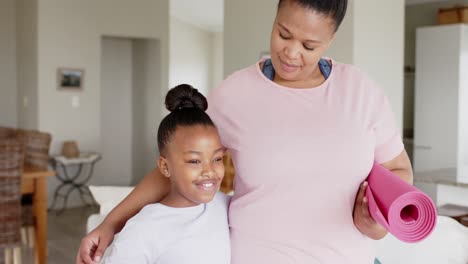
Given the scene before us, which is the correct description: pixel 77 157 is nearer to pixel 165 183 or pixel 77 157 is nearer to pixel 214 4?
pixel 214 4

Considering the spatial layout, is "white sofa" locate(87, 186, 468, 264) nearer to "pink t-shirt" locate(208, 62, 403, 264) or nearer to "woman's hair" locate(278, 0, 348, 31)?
"pink t-shirt" locate(208, 62, 403, 264)

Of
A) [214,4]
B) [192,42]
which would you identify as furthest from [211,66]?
[214,4]

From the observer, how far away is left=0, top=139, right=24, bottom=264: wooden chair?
3957 millimetres

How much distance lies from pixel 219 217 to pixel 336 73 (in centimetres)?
39

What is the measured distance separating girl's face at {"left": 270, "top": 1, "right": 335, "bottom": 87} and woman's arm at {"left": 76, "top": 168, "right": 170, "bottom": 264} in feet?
1.19

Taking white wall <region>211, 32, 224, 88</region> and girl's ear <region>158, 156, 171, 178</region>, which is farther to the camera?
white wall <region>211, 32, 224, 88</region>

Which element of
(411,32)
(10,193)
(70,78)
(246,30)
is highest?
(411,32)

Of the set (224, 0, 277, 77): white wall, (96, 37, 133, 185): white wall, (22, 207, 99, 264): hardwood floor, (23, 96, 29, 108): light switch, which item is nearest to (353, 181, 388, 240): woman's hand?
(224, 0, 277, 77): white wall

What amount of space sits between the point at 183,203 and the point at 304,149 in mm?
279

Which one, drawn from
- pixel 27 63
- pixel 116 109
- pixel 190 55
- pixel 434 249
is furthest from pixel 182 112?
pixel 190 55

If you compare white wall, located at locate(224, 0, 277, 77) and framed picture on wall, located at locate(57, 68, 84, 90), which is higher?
white wall, located at locate(224, 0, 277, 77)

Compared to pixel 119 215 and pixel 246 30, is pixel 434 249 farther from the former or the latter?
pixel 246 30

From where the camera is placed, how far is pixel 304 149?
4.00ft

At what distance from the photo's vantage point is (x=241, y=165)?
50.4 inches
